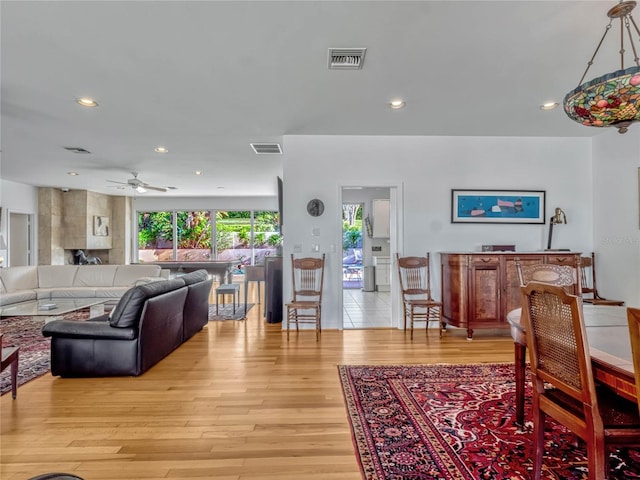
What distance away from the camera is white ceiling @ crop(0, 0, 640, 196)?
2.16 meters

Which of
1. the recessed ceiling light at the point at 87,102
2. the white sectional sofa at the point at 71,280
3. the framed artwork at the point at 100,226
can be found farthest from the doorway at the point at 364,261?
the framed artwork at the point at 100,226

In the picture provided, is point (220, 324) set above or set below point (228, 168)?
below

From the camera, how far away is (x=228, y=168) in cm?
660

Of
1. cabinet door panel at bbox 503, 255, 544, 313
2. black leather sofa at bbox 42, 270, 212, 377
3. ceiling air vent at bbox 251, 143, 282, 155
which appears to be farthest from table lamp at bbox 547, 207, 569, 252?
black leather sofa at bbox 42, 270, 212, 377

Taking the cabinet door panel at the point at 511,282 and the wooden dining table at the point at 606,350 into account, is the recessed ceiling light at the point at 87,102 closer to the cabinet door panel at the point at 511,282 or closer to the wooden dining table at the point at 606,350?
the wooden dining table at the point at 606,350

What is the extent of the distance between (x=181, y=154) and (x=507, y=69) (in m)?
4.79

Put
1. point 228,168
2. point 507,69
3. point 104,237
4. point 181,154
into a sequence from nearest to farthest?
point 507,69
point 181,154
point 228,168
point 104,237

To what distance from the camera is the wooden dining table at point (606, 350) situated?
125 cm

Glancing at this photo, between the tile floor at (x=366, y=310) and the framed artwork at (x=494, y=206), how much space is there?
1851mm

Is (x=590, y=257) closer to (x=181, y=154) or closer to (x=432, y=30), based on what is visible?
(x=432, y=30)

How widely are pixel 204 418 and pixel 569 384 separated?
2.11 metres

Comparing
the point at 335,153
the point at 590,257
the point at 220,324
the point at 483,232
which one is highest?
the point at 335,153

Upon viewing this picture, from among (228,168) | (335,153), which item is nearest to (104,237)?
(228,168)

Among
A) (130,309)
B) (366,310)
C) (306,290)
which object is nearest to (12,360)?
(130,309)
